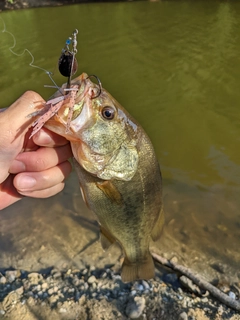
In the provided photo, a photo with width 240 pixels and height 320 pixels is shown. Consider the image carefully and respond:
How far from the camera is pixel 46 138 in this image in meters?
2.29

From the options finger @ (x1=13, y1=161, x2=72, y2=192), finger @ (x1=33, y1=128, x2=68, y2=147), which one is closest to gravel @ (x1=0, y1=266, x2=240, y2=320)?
finger @ (x1=13, y1=161, x2=72, y2=192)

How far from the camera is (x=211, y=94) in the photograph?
9664 mm

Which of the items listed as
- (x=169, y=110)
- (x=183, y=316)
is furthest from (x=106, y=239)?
(x=169, y=110)

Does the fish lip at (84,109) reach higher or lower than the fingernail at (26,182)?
higher

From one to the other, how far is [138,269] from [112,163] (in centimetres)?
121

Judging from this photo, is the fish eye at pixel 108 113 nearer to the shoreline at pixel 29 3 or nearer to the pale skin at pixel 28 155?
the pale skin at pixel 28 155

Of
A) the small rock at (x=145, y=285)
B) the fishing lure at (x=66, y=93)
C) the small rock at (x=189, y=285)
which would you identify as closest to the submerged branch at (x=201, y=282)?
the small rock at (x=189, y=285)

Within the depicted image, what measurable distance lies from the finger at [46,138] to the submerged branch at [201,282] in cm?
245

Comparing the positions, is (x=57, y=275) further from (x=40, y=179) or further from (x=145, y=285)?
(x=40, y=179)

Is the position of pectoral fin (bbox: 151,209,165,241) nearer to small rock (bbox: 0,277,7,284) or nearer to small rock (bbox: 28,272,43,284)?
small rock (bbox: 28,272,43,284)

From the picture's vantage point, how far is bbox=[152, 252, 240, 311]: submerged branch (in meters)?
3.62

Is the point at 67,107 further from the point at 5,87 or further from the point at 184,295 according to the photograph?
the point at 5,87

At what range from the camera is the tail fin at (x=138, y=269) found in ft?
9.68

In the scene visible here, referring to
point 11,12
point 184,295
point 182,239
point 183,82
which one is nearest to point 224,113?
point 183,82
